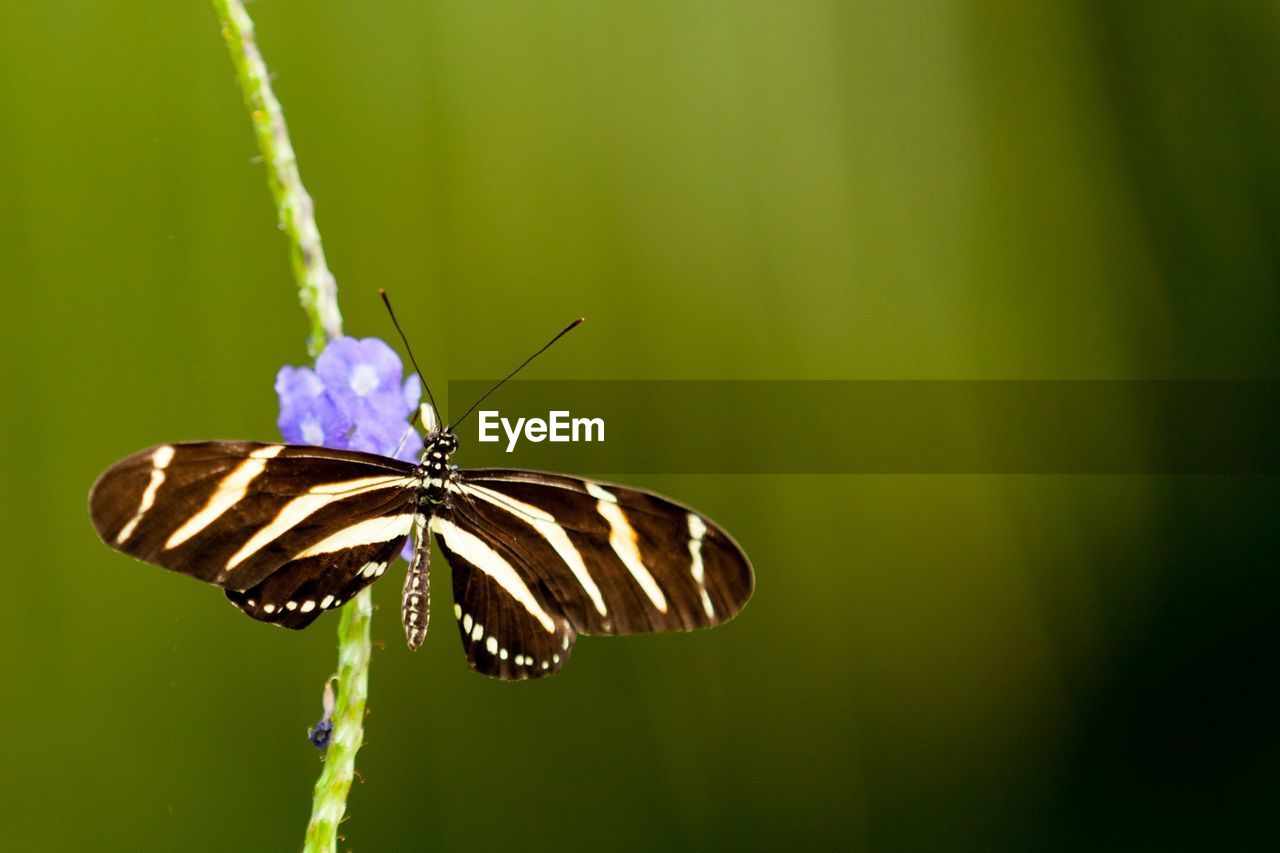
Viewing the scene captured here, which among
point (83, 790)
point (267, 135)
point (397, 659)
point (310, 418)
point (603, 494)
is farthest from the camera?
point (397, 659)

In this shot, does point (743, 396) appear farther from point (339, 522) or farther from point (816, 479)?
point (339, 522)

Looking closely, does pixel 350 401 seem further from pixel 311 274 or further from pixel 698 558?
pixel 698 558

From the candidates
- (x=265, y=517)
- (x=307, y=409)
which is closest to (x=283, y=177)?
(x=307, y=409)

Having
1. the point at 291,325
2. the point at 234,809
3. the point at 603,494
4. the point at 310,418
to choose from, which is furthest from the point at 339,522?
the point at 234,809

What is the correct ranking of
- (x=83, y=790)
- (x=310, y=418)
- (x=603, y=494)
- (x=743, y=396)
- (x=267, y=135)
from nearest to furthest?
(x=267, y=135) → (x=310, y=418) → (x=603, y=494) → (x=83, y=790) → (x=743, y=396)

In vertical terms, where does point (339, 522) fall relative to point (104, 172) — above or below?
below

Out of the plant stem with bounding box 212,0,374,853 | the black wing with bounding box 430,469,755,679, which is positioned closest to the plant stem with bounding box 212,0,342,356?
the plant stem with bounding box 212,0,374,853

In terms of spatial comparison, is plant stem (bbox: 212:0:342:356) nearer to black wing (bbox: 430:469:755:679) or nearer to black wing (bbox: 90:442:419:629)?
black wing (bbox: 90:442:419:629)
